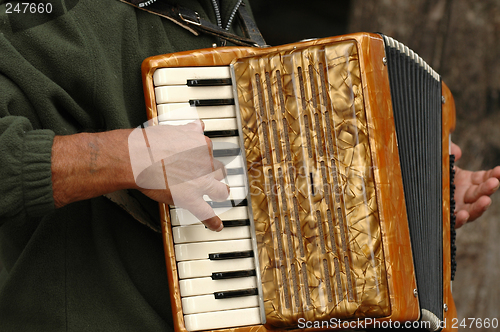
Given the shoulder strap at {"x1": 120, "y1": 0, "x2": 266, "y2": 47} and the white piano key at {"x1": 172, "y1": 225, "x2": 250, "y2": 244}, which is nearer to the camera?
the white piano key at {"x1": 172, "y1": 225, "x2": 250, "y2": 244}

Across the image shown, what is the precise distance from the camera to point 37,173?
662 mm

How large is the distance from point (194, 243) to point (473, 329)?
5.93ft

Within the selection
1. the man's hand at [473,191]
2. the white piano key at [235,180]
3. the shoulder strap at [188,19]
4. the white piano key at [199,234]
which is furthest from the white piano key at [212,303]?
the man's hand at [473,191]

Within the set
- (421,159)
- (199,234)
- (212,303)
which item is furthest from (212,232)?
(421,159)

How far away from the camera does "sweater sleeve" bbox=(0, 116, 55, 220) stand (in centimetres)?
65

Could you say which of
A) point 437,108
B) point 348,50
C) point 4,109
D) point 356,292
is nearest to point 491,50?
point 437,108

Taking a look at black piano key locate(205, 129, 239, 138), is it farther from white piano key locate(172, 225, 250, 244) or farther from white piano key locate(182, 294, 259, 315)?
white piano key locate(182, 294, 259, 315)

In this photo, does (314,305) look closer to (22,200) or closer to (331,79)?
(331,79)

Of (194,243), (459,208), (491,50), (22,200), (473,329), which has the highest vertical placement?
(491,50)

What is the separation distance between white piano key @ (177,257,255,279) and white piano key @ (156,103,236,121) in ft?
0.89

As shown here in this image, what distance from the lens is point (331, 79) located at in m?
0.74

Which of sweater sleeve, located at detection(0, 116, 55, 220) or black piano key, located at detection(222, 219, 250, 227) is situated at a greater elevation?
sweater sleeve, located at detection(0, 116, 55, 220)

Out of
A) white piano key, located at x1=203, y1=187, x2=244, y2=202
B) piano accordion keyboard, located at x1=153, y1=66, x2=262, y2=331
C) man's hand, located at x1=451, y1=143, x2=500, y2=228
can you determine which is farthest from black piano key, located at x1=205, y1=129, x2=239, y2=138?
man's hand, located at x1=451, y1=143, x2=500, y2=228

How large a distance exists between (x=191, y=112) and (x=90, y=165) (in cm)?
20
